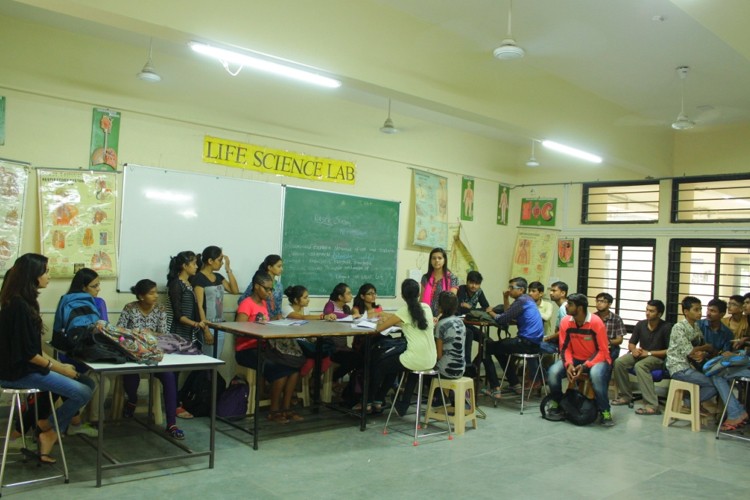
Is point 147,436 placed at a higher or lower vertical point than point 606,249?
lower

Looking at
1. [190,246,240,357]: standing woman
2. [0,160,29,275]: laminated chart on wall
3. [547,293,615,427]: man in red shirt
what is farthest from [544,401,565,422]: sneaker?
[0,160,29,275]: laminated chart on wall

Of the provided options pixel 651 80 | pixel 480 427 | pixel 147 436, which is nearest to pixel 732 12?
pixel 651 80

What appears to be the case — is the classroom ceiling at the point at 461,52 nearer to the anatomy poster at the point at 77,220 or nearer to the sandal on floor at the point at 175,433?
the anatomy poster at the point at 77,220

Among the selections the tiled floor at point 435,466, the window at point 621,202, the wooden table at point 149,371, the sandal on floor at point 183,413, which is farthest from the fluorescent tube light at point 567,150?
the sandal on floor at point 183,413

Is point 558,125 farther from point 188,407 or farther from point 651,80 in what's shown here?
point 188,407

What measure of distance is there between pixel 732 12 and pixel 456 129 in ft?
16.0

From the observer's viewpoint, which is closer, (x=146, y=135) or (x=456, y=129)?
(x=146, y=135)

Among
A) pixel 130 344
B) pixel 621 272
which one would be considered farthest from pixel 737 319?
pixel 130 344

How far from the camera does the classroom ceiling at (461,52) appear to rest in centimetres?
403

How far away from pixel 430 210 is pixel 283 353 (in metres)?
3.54

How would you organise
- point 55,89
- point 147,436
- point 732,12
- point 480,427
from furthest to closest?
1. point 480,427
2. point 55,89
3. point 147,436
4. point 732,12

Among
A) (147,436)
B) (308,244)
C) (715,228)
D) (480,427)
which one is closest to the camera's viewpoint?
(147,436)

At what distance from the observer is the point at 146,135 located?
5688 millimetres

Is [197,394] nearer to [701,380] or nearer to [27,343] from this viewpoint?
[27,343]
